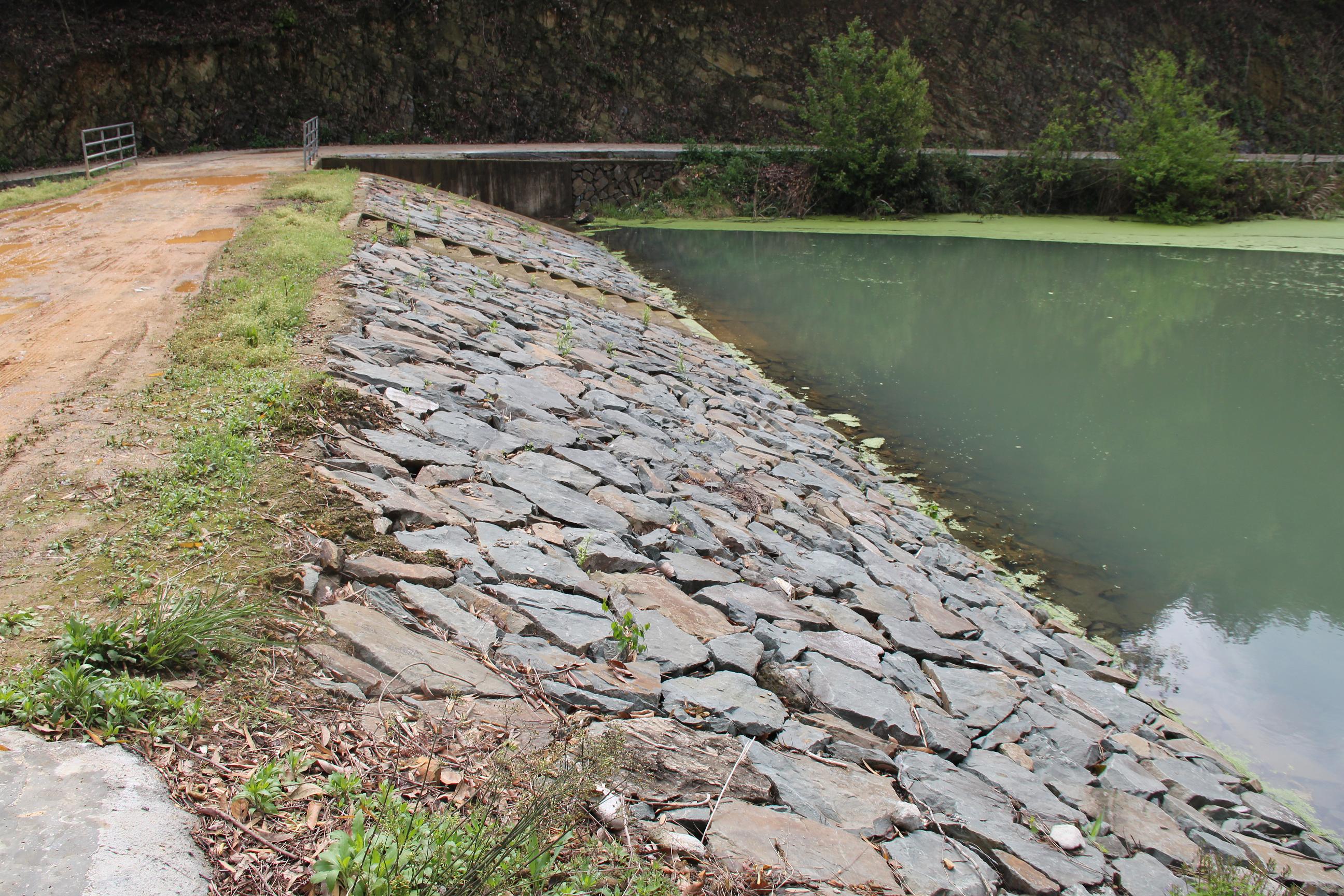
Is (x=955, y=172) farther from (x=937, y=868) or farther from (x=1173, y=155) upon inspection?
(x=937, y=868)

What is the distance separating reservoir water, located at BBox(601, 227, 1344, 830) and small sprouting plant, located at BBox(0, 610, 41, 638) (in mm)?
5179

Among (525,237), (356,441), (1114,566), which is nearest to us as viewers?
(356,441)

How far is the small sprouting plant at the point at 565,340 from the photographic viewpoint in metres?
7.77

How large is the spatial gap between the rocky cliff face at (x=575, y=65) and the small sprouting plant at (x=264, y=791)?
20.2 m

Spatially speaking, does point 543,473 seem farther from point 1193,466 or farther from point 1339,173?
point 1339,173

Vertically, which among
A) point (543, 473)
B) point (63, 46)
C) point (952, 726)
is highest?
point (63, 46)

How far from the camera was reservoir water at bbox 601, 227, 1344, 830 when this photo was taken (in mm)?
5473

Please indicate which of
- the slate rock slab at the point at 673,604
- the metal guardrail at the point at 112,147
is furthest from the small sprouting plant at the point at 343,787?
the metal guardrail at the point at 112,147

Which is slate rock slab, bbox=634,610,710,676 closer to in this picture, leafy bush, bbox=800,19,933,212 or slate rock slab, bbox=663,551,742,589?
slate rock slab, bbox=663,551,742,589

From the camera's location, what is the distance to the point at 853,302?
1380cm

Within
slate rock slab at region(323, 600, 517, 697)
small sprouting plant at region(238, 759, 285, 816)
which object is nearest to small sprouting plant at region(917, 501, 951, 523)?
slate rock slab at region(323, 600, 517, 697)

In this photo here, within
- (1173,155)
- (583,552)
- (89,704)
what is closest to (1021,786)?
(583,552)

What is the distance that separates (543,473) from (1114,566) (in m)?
4.08

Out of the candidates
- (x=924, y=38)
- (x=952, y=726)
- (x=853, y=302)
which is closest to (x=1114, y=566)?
(x=952, y=726)
